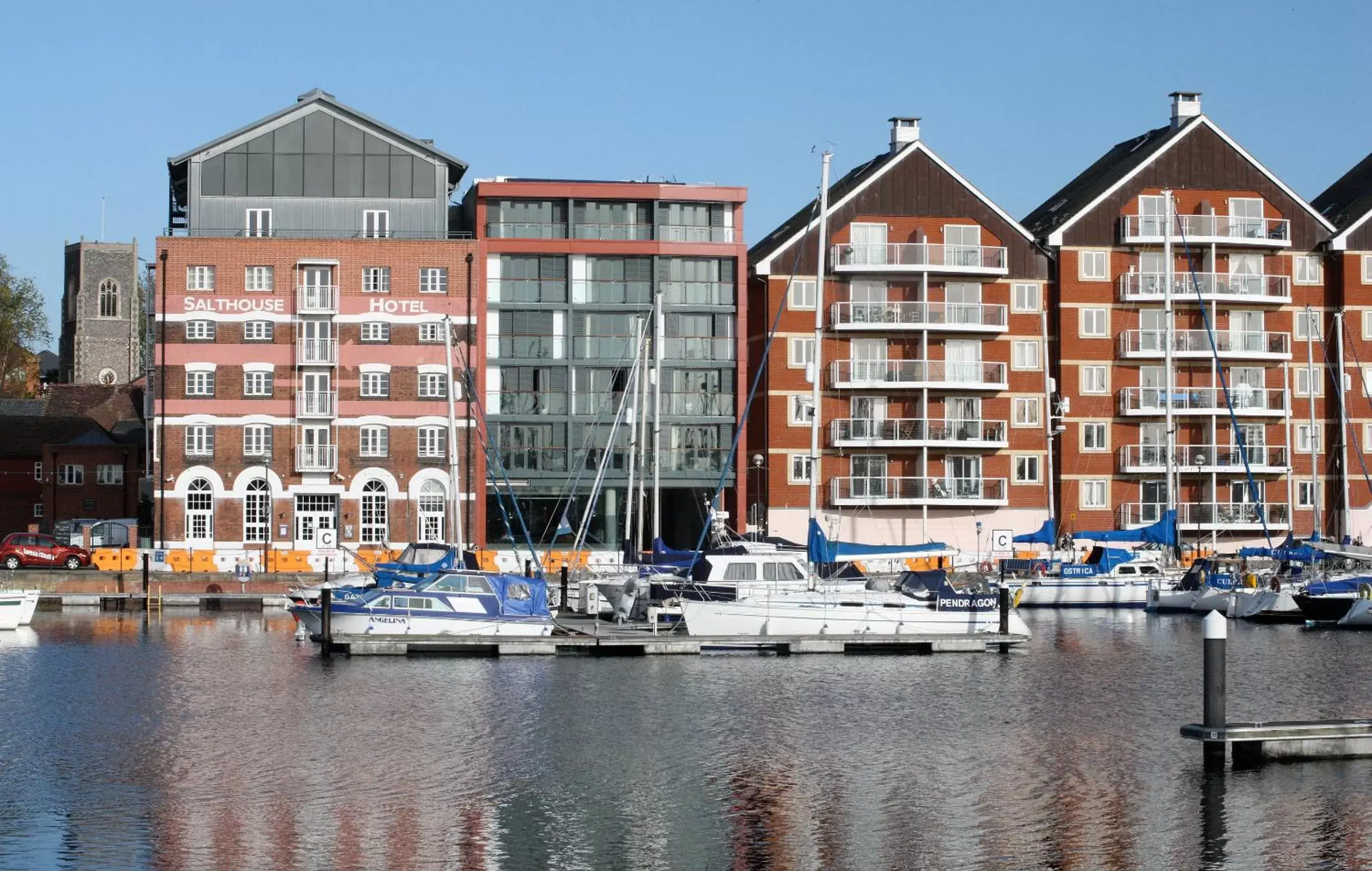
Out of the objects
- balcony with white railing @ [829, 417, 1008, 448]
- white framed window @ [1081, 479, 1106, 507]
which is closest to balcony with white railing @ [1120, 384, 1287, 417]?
white framed window @ [1081, 479, 1106, 507]

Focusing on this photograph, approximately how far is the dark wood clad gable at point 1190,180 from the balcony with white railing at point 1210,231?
Answer: 811 millimetres

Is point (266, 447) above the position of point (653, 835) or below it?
above

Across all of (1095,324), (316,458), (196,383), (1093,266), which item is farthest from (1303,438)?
(196,383)

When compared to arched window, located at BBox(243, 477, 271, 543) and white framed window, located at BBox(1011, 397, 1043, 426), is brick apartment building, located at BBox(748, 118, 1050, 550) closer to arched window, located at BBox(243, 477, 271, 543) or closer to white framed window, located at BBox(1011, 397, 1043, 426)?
white framed window, located at BBox(1011, 397, 1043, 426)

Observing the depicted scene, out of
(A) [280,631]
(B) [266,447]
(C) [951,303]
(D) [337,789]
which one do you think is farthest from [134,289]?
(D) [337,789]

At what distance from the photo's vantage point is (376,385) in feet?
297

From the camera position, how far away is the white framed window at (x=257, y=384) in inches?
3524

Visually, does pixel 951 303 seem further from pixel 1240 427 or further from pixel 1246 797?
pixel 1246 797

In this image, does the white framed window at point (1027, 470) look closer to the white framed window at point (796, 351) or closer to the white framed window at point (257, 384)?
the white framed window at point (796, 351)

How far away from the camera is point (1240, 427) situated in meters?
96.1

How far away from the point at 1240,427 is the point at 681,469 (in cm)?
2982

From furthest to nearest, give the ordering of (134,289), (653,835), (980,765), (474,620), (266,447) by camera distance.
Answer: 1. (134,289)
2. (266,447)
3. (474,620)
4. (980,765)
5. (653,835)

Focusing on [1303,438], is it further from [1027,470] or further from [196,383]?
[196,383]

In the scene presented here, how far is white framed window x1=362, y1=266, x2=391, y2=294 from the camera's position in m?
90.2
